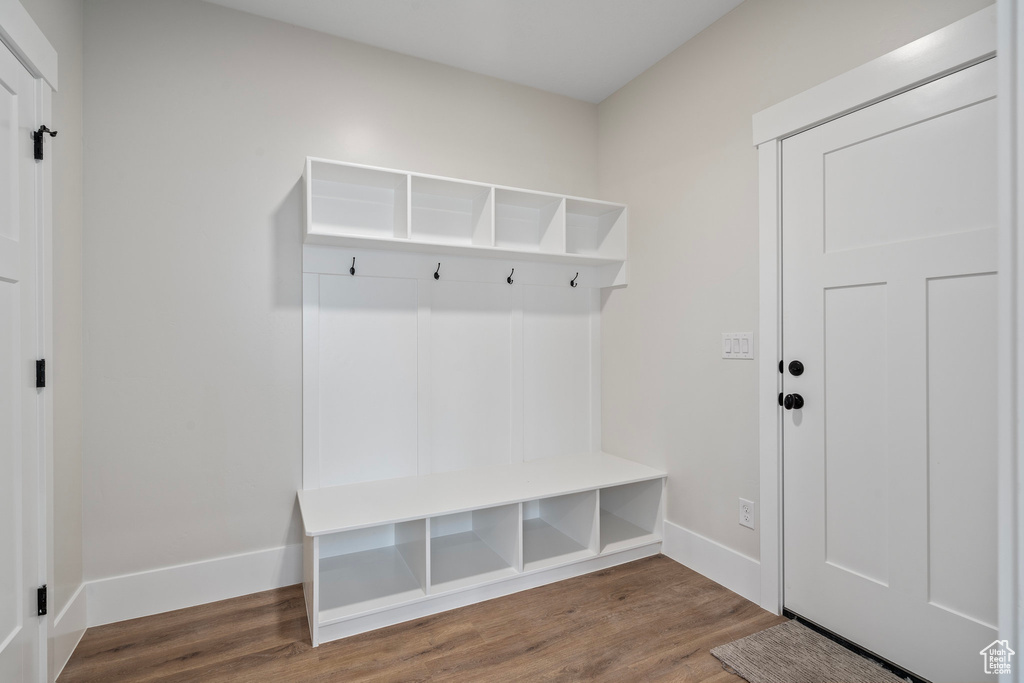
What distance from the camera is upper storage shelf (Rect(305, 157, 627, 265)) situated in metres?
2.32

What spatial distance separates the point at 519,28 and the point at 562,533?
2.55 meters

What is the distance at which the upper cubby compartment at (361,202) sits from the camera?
233 centimetres

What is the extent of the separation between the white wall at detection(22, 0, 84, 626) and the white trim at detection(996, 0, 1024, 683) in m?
2.49

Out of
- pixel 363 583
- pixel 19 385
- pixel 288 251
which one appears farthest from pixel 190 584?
pixel 288 251

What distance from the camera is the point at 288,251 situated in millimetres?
2375

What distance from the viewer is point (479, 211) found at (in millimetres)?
2654

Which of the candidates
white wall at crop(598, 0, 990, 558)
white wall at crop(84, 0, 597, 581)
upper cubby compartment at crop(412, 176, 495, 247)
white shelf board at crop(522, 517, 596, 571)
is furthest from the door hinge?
white wall at crop(598, 0, 990, 558)

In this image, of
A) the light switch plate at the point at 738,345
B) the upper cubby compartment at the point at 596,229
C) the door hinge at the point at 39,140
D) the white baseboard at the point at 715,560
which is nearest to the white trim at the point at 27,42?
the door hinge at the point at 39,140

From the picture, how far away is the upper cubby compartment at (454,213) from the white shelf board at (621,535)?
1.64 meters

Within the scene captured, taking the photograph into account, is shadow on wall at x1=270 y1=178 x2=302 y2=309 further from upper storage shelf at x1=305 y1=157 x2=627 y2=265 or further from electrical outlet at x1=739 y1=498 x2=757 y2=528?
electrical outlet at x1=739 y1=498 x2=757 y2=528

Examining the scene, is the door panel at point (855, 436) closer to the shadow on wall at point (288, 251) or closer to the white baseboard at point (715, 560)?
the white baseboard at point (715, 560)

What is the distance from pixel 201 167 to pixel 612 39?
200cm

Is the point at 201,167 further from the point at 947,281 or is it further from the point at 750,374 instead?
the point at 947,281

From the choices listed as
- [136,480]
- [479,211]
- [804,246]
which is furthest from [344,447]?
[804,246]
